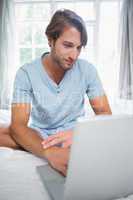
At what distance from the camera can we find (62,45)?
1.15 metres

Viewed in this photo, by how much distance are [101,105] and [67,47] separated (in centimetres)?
29

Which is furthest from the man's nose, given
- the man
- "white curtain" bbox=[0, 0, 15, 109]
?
"white curtain" bbox=[0, 0, 15, 109]

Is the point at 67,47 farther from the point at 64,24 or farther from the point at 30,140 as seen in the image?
the point at 30,140

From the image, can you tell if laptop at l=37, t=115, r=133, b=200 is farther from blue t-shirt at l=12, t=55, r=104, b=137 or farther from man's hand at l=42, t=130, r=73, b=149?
blue t-shirt at l=12, t=55, r=104, b=137

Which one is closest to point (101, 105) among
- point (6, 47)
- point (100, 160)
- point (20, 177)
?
point (20, 177)

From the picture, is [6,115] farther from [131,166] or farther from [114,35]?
[114,35]

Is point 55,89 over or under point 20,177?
over

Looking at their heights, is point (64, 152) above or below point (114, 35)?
below

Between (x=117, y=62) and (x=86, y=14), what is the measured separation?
28.4 inches

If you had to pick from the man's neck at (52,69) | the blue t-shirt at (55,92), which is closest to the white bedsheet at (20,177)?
the blue t-shirt at (55,92)

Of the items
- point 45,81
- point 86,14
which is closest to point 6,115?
point 45,81

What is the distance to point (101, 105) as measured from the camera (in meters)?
1.22

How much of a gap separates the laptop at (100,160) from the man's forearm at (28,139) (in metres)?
0.30

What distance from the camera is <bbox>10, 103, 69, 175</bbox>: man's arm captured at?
2.74 ft
